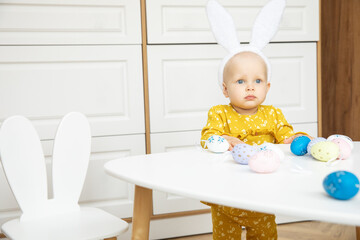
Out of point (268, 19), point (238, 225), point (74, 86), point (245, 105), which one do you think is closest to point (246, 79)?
point (245, 105)

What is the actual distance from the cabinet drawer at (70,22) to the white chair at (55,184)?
1.73 feet

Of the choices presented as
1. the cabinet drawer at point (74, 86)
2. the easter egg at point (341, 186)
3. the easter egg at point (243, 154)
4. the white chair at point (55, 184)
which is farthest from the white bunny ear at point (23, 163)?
the easter egg at point (341, 186)

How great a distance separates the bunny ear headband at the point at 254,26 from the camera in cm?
115

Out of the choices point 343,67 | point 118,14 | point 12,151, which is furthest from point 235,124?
point 343,67

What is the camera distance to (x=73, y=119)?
1.36 meters

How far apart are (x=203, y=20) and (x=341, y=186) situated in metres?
1.45

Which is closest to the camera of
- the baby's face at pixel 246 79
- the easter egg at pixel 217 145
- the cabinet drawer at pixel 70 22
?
the easter egg at pixel 217 145

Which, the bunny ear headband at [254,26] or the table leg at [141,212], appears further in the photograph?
the bunny ear headband at [254,26]

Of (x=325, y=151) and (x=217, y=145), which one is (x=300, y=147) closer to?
(x=325, y=151)

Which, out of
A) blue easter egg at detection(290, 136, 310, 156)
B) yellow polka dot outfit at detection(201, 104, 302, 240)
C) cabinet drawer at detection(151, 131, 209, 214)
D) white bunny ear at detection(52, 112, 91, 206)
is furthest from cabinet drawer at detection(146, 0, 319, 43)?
blue easter egg at detection(290, 136, 310, 156)

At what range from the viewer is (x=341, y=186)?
559 mm

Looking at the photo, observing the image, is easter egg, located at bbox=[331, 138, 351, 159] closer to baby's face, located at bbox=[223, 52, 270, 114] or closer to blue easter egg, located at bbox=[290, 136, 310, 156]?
blue easter egg, located at bbox=[290, 136, 310, 156]

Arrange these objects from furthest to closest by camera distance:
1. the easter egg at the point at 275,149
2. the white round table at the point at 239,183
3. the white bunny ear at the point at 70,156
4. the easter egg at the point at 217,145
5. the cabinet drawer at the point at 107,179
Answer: the cabinet drawer at the point at 107,179, the white bunny ear at the point at 70,156, the easter egg at the point at 217,145, the easter egg at the point at 275,149, the white round table at the point at 239,183

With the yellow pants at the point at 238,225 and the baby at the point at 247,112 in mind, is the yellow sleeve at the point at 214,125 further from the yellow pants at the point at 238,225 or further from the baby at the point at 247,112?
the yellow pants at the point at 238,225
